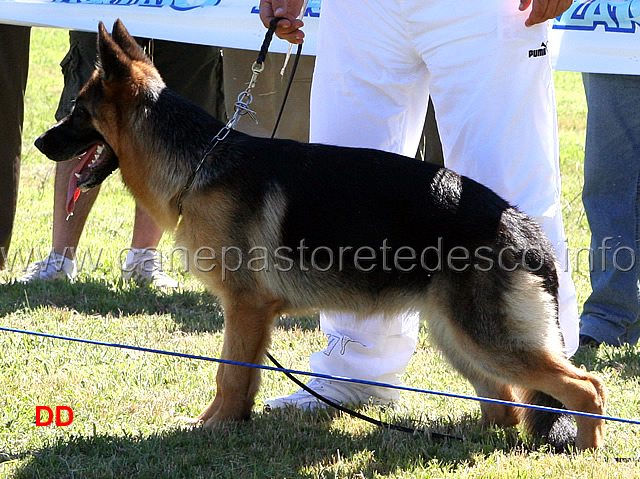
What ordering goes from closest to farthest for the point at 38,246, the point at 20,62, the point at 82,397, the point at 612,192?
the point at 82,397 < the point at 612,192 < the point at 20,62 < the point at 38,246

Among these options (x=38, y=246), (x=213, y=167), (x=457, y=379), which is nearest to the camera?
(x=213, y=167)

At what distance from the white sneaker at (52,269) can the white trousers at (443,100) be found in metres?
2.58

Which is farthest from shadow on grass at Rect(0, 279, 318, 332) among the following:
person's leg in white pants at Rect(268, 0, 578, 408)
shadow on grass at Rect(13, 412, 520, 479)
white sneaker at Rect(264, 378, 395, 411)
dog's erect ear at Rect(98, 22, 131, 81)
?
dog's erect ear at Rect(98, 22, 131, 81)

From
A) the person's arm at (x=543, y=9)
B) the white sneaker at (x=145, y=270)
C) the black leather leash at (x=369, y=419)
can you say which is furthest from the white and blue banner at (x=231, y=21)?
the black leather leash at (x=369, y=419)

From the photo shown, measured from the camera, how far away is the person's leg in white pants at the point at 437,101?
3271mm

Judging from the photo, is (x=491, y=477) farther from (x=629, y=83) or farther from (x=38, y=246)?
(x=38, y=246)

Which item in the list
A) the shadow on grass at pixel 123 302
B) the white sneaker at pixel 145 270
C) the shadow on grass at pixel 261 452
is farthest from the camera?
the white sneaker at pixel 145 270

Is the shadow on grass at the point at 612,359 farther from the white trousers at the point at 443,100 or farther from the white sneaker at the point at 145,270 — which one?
the white sneaker at the point at 145,270

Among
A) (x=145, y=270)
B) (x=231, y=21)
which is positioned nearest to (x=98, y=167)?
(x=145, y=270)

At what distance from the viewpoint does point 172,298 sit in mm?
5438

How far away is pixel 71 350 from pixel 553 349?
2465 millimetres

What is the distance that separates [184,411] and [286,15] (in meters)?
1.81

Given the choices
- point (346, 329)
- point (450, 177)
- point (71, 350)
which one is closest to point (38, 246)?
point (71, 350)

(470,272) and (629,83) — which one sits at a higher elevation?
(629,83)
